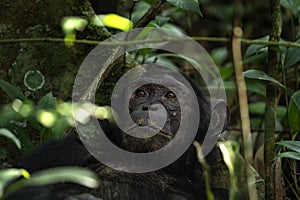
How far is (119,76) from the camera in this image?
5074 mm

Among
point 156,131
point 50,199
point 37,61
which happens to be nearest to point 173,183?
point 156,131

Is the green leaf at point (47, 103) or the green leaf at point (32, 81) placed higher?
Result: the green leaf at point (32, 81)

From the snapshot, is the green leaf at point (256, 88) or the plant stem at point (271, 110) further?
the green leaf at point (256, 88)

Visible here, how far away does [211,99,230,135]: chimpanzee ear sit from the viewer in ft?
15.3

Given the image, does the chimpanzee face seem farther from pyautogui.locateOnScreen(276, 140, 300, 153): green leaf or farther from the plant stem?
pyautogui.locateOnScreen(276, 140, 300, 153): green leaf

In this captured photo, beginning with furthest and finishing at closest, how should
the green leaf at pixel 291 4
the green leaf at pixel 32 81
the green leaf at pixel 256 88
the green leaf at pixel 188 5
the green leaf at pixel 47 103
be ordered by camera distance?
the green leaf at pixel 256 88 → the green leaf at pixel 291 4 → the green leaf at pixel 32 81 → the green leaf at pixel 188 5 → the green leaf at pixel 47 103

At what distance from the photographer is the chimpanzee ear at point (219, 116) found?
465 cm

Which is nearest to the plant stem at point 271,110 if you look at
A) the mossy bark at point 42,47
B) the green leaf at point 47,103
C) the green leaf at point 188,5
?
the green leaf at point 188,5

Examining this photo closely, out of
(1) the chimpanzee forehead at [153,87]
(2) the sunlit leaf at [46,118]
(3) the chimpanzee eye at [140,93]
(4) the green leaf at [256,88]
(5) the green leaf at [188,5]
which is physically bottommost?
(2) the sunlit leaf at [46,118]

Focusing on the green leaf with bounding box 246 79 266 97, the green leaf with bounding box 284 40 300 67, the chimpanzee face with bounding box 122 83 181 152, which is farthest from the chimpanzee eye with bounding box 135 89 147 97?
the green leaf with bounding box 246 79 266 97

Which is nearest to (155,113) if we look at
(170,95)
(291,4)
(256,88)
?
(170,95)

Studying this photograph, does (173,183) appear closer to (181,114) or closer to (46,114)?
(181,114)

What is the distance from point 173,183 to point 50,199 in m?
1.00

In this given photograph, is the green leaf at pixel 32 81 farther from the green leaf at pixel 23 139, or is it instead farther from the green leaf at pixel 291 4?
the green leaf at pixel 291 4
